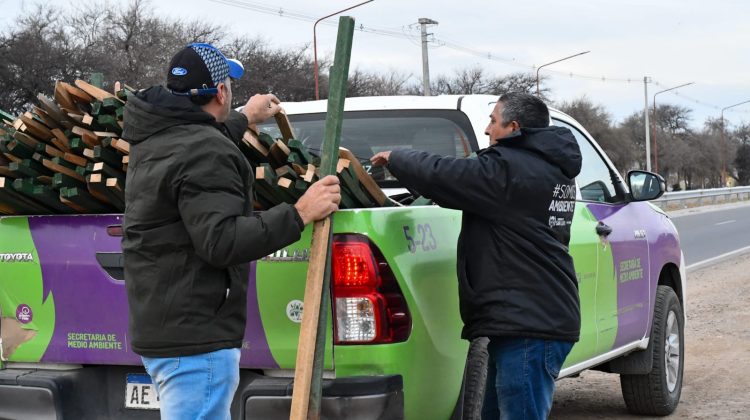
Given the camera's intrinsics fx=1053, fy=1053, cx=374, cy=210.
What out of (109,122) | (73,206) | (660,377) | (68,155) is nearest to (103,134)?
(109,122)

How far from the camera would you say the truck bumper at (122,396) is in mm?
3633

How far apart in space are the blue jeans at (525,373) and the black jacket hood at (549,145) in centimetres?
67

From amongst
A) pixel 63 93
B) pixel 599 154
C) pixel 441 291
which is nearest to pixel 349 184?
pixel 441 291

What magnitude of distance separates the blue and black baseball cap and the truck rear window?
198cm

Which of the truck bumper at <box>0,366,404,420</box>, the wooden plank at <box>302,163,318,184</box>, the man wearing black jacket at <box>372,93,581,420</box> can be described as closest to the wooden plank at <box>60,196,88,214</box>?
the truck bumper at <box>0,366,404,420</box>

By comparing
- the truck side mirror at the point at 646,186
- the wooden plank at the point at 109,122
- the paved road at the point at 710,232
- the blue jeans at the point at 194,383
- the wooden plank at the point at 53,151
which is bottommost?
the paved road at the point at 710,232

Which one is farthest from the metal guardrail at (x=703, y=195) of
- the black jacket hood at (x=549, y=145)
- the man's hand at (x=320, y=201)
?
the man's hand at (x=320, y=201)

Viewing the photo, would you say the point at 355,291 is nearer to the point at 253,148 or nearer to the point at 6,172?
the point at 253,148

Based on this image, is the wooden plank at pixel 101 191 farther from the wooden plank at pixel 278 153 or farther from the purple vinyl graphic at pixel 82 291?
the wooden plank at pixel 278 153

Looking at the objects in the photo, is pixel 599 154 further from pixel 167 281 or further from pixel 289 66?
pixel 289 66

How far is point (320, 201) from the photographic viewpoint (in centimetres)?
329

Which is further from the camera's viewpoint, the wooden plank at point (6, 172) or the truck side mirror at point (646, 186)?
the truck side mirror at point (646, 186)

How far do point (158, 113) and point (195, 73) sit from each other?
162 millimetres

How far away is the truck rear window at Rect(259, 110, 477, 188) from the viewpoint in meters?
5.15
